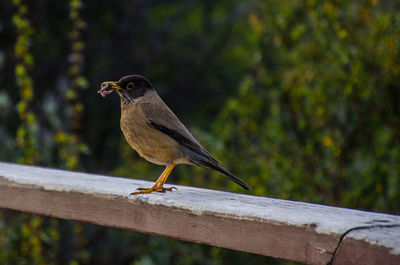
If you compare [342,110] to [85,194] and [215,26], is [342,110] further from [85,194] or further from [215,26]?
[215,26]

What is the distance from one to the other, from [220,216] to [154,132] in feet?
3.71

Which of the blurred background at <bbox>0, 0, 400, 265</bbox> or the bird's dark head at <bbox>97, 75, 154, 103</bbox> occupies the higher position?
the bird's dark head at <bbox>97, 75, 154, 103</bbox>

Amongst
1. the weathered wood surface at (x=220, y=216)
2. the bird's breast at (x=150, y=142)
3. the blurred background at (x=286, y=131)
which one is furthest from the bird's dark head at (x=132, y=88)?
the blurred background at (x=286, y=131)

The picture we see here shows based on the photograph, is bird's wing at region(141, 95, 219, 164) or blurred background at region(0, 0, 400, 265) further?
blurred background at region(0, 0, 400, 265)

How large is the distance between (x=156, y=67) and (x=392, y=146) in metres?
4.38

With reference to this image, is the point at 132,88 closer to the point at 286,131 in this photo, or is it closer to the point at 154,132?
the point at 154,132

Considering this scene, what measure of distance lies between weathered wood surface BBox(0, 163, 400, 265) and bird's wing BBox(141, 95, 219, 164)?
0.48 meters

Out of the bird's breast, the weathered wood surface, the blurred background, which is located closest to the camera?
the weathered wood surface

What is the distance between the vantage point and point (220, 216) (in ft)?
5.89

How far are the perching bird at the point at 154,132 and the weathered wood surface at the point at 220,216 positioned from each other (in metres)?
0.39

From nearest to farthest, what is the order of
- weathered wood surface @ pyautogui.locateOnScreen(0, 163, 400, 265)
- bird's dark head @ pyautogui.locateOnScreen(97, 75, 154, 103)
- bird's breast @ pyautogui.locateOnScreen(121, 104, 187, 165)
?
weathered wood surface @ pyautogui.locateOnScreen(0, 163, 400, 265) → bird's breast @ pyautogui.locateOnScreen(121, 104, 187, 165) → bird's dark head @ pyautogui.locateOnScreen(97, 75, 154, 103)

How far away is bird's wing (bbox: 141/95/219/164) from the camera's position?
9.43 feet

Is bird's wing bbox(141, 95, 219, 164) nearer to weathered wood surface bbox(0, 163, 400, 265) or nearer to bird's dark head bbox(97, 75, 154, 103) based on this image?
bird's dark head bbox(97, 75, 154, 103)

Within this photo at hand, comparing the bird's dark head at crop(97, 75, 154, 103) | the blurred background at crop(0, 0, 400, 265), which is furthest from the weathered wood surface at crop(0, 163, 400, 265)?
the blurred background at crop(0, 0, 400, 265)
